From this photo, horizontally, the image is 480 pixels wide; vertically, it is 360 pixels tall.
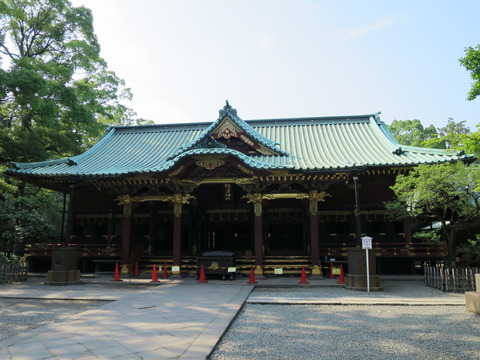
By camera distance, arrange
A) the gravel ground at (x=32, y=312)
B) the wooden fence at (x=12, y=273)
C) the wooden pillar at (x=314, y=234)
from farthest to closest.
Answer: the wooden pillar at (x=314, y=234) < the wooden fence at (x=12, y=273) < the gravel ground at (x=32, y=312)

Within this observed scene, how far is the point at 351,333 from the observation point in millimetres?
6422

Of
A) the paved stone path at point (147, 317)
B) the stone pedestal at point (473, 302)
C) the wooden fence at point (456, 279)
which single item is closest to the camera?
the paved stone path at point (147, 317)

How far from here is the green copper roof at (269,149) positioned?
1512 cm

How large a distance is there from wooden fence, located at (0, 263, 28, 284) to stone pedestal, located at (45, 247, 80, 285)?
6.46 ft

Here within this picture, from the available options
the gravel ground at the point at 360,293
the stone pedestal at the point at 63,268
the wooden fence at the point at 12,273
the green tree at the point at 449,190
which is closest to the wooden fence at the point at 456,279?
the gravel ground at the point at 360,293

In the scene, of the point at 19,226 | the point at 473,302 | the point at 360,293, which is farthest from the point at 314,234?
Answer: the point at 19,226

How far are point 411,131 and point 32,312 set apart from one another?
1896 inches

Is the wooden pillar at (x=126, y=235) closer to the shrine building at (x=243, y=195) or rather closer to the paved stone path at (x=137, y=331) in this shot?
the shrine building at (x=243, y=195)

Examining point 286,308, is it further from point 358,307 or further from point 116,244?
point 116,244

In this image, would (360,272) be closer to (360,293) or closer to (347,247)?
(360,293)

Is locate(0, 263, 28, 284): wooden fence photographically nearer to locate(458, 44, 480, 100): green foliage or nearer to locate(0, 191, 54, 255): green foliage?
locate(0, 191, 54, 255): green foliage

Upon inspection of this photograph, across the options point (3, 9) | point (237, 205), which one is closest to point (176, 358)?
point (237, 205)

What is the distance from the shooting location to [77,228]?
19.7m

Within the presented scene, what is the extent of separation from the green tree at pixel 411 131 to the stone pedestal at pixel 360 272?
3531 centimetres
